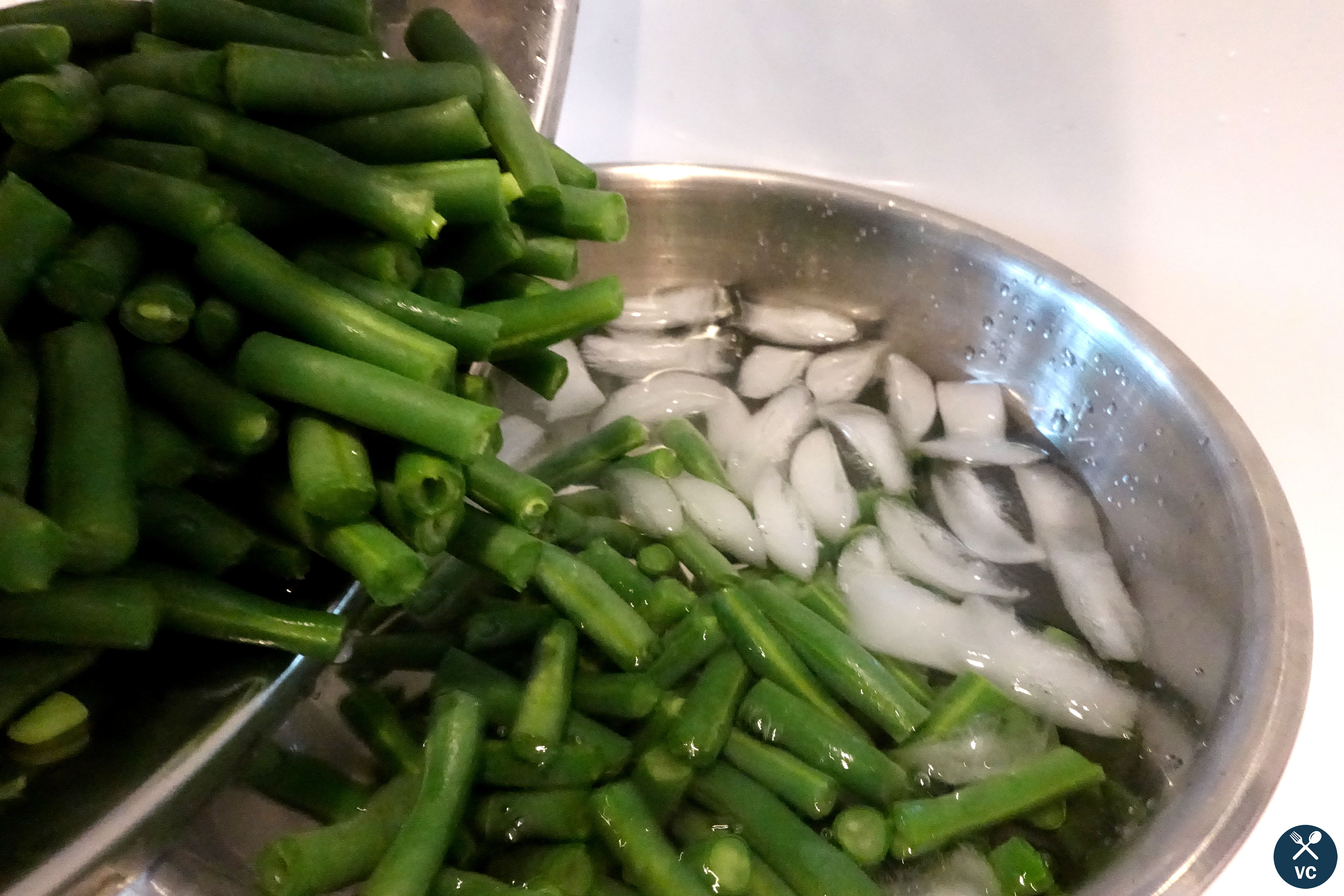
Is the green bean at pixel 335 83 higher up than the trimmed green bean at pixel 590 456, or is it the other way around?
the green bean at pixel 335 83

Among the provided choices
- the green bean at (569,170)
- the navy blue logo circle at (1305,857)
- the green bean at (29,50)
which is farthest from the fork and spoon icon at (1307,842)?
the green bean at (29,50)

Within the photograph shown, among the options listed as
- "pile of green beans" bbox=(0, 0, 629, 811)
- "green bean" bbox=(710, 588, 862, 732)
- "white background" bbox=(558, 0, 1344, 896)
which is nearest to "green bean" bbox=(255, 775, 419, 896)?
"pile of green beans" bbox=(0, 0, 629, 811)

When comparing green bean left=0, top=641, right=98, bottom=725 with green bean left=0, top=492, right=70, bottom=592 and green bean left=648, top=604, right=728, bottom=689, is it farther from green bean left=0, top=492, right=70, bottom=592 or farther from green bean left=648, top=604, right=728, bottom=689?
green bean left=648, top=604, right=728, bottom=689

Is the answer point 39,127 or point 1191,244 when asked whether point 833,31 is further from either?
point 39,127

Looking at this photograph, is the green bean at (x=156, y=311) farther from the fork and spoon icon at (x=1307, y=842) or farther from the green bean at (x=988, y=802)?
the fork and spoon icon at (x=1307, y=842)

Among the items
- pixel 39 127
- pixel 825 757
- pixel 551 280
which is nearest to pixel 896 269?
pixel 551 280

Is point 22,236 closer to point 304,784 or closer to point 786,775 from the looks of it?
point 304,784
